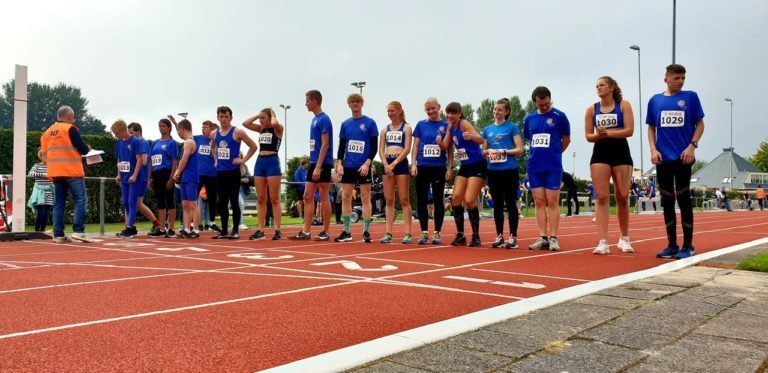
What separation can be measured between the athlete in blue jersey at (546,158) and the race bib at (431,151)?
1.26 metres

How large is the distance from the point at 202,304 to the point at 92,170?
→ 16.1 meters

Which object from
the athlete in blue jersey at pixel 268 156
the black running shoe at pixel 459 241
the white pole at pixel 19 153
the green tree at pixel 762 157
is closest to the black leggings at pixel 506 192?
the black running shoe at pixel 459 241

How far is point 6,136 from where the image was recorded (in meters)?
17.0

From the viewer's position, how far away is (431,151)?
8.05 meters

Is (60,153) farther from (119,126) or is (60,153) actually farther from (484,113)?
(484,113)

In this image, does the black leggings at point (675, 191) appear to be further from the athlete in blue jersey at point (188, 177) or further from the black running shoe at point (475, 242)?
the athlete in blue jersey at point (188, 177)

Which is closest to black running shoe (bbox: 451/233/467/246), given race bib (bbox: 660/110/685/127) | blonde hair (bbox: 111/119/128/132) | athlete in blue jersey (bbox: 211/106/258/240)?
race bib (bbox: 660/110/685/127)

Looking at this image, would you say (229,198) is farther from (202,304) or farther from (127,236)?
(202,304)

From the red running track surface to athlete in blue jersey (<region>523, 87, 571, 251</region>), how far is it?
24.1 inches

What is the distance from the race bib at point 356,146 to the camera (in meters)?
8.38

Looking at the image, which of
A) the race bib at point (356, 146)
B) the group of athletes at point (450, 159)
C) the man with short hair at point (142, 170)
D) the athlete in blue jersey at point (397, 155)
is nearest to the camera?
the group of athletes at point (450, 159)

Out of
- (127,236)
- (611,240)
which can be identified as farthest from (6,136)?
(611,240)

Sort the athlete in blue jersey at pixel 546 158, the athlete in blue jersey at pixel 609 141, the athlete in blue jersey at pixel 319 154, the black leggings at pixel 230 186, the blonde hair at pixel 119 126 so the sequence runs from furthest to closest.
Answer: the blonde hair at pixel 119 126
the black leggings at pixel 230 186
the athlete in blue jersey at pixel 319 154
the athlete in blue jersey at pixel 546 158
the athlete in blue jersey at pixel 609 141

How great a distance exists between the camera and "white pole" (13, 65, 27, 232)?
9.52m
